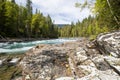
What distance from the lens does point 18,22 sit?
58.4 metres

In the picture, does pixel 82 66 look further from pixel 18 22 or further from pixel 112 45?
pixel 18 22

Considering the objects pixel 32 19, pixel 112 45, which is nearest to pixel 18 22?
pixel 32 19

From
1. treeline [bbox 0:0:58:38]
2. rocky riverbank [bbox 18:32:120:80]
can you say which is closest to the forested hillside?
treeline [bbox 0:0:58:38]

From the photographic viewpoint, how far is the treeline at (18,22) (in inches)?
1813

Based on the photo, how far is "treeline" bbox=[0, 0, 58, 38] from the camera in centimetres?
4604

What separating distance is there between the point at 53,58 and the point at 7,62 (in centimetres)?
361

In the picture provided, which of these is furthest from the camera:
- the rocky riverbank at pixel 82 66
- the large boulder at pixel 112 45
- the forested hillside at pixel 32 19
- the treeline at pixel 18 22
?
the treeline at pixel 18 22

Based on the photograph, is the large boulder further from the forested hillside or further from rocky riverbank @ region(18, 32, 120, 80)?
the forested hillside

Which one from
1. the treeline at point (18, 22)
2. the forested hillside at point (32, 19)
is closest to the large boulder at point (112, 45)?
the forested hillside at point (32, 19)

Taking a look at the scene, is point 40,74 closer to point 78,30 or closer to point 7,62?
point 7,62

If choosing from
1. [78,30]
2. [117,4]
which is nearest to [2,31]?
[117,4]

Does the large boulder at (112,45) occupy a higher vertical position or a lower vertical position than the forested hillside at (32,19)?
lower

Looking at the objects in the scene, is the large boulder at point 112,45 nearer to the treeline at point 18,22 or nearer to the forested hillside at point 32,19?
the forested hillside at point 32,19

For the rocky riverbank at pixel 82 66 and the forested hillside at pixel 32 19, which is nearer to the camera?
the rocky riverbank at pixel 82 66
